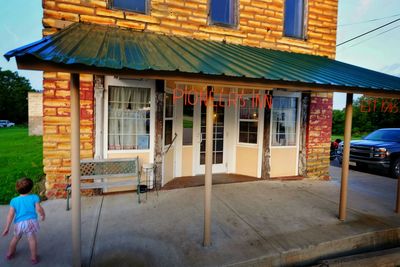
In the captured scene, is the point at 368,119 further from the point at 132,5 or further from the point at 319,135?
the point at 132,5

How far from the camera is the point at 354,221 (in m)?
4.18

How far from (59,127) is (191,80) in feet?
10.5

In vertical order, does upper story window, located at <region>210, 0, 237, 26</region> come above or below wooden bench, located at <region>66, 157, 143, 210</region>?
above

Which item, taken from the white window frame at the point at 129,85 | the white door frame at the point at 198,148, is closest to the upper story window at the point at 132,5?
the white window frame at the point at 129,85

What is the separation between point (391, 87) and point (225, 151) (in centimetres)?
411

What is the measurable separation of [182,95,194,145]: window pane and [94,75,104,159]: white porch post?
220 centimetres

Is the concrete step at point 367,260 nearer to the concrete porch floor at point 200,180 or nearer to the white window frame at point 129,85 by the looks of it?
the concrete porch floor at point 200,180

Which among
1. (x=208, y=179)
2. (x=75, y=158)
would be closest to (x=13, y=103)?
(x=75, y=158)

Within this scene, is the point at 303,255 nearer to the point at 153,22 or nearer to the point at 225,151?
the point at 225,151

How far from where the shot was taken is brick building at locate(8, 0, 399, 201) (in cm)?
327

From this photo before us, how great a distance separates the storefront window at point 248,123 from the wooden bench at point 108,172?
10.8ft

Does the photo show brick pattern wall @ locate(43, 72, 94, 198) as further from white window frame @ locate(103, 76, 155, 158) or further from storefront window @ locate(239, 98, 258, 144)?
storefront window @ locate(239, 98, 258, 144)

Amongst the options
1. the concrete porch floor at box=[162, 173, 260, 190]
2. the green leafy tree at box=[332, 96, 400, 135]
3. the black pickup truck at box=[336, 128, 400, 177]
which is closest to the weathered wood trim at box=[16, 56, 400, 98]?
the concrete porch floor at box=[162, 173, 260, 190]

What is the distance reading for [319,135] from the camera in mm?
7047
